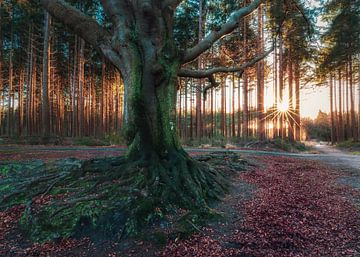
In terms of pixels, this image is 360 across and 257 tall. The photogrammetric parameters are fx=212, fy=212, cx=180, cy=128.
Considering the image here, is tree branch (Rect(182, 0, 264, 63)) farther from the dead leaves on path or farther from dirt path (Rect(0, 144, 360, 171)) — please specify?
dirt path (Rect(0, 144, 360, 171))

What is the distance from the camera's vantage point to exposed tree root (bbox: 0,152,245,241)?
3348mm

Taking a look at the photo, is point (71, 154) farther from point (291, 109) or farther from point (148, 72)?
point (291, 109)

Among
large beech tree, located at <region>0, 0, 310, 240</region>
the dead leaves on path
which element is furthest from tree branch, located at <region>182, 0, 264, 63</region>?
the dead leaves on path

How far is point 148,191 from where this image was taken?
390 cm

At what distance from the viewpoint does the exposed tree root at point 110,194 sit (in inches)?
132

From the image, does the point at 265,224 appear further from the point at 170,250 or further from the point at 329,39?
the point at 329,39

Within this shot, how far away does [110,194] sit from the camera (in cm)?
389

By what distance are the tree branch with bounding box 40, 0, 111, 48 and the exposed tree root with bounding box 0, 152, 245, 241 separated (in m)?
2.93

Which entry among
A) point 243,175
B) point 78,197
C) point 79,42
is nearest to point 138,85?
point 78,197

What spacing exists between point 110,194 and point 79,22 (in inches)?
155

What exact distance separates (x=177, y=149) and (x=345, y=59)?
22.0 meters

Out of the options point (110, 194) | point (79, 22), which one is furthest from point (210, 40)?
point (110, 194)

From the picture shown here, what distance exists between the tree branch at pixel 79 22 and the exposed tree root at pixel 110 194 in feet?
9.62

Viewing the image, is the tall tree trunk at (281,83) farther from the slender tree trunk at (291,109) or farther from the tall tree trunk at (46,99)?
the tall tree trunk at (46,99)
